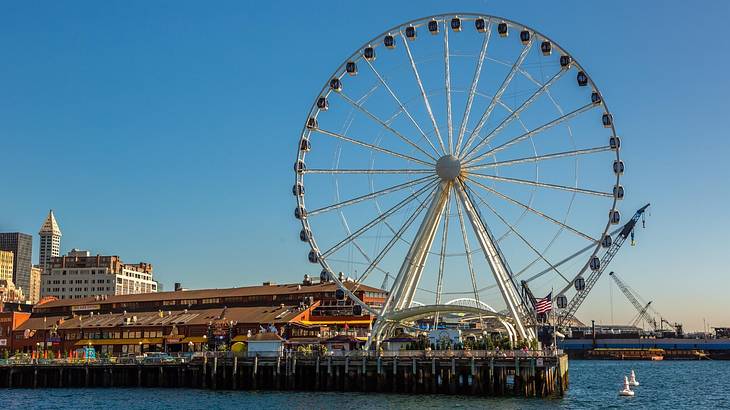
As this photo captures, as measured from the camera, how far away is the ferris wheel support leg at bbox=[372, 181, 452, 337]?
78438 millimetres

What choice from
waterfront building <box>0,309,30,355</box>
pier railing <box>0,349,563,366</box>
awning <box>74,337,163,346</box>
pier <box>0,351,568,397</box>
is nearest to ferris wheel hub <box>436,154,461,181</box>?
pier railing <box>0,349,563,366</box>

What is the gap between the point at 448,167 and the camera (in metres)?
77.3

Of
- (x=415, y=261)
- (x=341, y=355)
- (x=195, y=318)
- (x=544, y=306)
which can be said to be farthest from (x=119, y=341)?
(x=544, y=306)

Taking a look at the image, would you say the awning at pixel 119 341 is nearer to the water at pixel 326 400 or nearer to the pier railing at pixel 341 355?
the pier railing at pixel 341 355

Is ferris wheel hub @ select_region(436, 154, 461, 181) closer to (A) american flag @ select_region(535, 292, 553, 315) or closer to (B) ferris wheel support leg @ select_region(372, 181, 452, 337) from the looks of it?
(B) ferris wheel support leg @ select_region(372, 181, 452, 337)

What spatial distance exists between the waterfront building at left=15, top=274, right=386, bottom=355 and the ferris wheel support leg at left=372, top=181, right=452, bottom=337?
21036 millimetres

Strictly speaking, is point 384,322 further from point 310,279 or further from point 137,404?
point 310,279

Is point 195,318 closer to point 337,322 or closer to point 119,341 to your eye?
point 119,341

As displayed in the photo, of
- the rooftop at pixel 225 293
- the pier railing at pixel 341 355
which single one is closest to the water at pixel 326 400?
the pier railing at pixel 341 355

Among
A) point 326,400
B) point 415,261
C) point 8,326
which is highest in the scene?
point 415,261

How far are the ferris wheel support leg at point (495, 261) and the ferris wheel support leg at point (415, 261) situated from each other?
1.86 meters

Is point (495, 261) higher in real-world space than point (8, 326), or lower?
higher

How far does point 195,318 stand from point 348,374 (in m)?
50.3

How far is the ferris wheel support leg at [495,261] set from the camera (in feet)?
250
